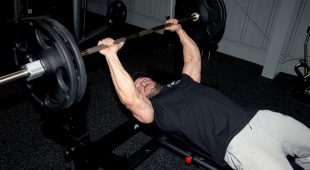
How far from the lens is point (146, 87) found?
1.97 m

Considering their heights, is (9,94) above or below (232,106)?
below

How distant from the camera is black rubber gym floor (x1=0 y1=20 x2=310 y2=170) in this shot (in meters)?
2.17

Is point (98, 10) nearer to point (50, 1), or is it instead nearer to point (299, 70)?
point (50, 1)

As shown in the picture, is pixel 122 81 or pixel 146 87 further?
pixel 146 87

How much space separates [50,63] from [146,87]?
0.76 metres

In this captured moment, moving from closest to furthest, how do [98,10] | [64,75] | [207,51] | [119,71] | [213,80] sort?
[64,75] → [119,71] → [213,80] → [207,51] → [98,10]

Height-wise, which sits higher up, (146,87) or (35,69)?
(35,69)

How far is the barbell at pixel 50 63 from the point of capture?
130 cm

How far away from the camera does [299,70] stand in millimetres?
3580

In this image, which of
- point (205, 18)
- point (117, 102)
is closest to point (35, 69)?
point (117, 102)

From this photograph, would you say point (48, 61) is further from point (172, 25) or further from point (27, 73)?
point (172, 25)

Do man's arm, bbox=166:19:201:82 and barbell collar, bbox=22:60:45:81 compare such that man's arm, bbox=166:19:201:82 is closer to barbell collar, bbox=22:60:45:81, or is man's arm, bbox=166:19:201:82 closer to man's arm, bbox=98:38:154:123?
man's arm, bbox=98:38:154:123

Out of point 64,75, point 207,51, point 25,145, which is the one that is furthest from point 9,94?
point 207,51

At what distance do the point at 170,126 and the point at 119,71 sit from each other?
436 mm
